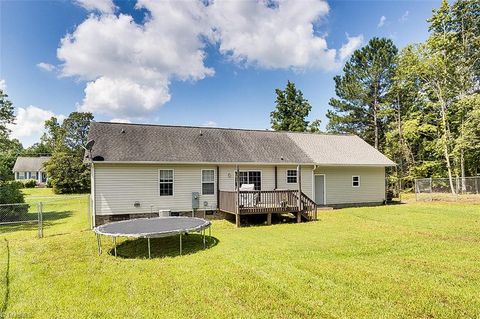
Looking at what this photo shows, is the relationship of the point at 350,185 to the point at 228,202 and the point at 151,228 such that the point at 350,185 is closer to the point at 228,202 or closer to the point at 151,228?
the point at 228,202

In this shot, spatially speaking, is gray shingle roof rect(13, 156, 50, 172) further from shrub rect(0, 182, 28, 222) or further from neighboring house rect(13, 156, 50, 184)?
shrub rect(0, 182, 28, 222)

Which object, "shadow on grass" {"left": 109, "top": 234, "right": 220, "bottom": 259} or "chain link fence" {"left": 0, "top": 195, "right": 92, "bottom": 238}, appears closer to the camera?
"shadow on grass" {"left": 109, "top": 234, "right": 220, "bottom": 259}

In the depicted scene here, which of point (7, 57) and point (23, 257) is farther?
point (7, 57)

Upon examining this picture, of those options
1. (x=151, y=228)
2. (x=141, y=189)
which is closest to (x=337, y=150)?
(x=141, y=189)

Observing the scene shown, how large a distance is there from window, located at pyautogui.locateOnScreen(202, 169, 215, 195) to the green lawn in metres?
4.25

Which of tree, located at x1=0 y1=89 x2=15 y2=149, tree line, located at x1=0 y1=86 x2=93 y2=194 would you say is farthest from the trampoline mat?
tree, located at x1=0 y1=89 x2=15 y2=149

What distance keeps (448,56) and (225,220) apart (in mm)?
22910

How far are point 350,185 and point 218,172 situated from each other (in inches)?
344

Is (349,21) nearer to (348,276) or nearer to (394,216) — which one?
(394,216)

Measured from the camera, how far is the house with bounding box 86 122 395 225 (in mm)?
12398

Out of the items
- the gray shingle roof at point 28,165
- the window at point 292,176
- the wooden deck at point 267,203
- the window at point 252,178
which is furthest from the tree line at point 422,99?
the gray shingle roof at point 28,165

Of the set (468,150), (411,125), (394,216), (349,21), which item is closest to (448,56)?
(411,125)

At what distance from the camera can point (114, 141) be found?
44.7 ft

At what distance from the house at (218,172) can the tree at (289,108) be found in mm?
16000
